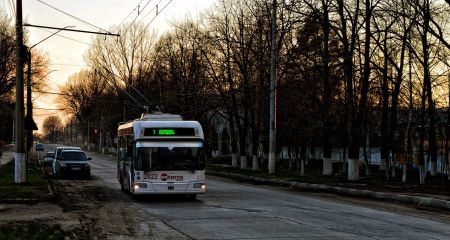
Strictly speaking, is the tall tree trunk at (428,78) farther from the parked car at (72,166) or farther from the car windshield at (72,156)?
the car windshield at (72,156)

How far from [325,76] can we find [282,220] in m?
20.0

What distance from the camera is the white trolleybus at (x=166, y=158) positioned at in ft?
61.6

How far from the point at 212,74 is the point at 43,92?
29245 mm

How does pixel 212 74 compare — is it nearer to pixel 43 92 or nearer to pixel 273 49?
pixel 273 49

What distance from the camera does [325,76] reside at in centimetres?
3278

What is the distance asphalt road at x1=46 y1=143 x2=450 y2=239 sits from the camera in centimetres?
1158

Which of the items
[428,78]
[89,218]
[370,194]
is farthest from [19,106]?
[428,78]

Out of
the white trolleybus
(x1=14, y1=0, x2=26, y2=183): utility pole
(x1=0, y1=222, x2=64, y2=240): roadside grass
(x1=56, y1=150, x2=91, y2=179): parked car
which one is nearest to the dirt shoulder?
(x1=0, y1=222, x2=64, y2=240): roadside grass

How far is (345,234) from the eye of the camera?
11.6 m

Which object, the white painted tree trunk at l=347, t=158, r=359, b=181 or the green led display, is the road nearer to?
the green led display

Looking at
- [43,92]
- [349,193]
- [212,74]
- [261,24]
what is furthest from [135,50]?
[349,193]

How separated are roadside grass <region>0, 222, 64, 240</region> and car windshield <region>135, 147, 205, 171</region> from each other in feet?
20.4

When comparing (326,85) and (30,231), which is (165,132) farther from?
(326,85)

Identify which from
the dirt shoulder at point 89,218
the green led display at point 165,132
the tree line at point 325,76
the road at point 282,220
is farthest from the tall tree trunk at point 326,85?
the dirt shoulder at point 89,218
